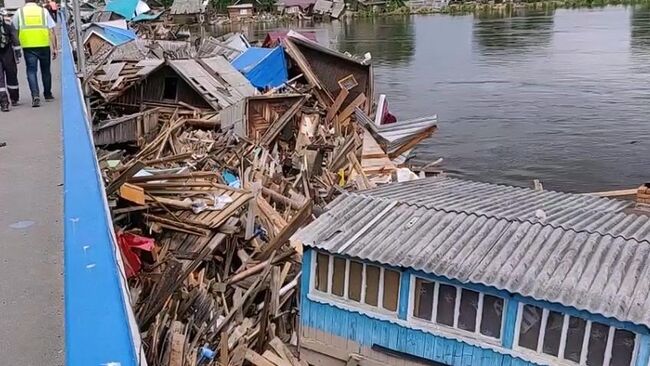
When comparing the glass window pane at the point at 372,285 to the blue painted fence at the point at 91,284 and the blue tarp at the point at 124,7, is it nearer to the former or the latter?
the blue painted fence at the point at 91,284

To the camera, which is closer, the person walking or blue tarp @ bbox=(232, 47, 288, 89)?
the person walking

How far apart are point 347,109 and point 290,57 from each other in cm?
332

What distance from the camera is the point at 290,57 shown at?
28359mm

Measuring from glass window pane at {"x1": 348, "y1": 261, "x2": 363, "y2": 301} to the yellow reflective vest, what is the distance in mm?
7995

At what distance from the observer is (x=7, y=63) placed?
12281mm

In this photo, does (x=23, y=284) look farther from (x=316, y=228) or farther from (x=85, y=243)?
(x=316, y=228)

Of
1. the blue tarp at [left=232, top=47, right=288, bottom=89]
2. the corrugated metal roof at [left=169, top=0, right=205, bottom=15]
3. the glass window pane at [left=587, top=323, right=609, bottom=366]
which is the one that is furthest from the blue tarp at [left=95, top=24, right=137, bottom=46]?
the corrugated metal roof at [left=169, top=0, right=205, bottom=15]

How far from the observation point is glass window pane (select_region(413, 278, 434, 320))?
8414mm

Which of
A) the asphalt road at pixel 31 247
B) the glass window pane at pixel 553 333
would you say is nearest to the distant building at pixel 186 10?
the asphalt road at pixel 31 247

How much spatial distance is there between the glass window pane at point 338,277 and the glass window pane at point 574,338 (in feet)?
9.63

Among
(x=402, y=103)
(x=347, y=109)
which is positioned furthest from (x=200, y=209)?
(x=402, y=103)

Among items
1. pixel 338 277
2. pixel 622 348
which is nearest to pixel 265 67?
pixel 338 277

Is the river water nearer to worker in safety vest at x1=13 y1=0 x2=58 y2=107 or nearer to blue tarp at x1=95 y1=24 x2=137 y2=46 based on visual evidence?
blue tarp at x1=95 y1=24 x2=137 y2=46

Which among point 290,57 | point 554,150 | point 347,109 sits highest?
point 290,57
